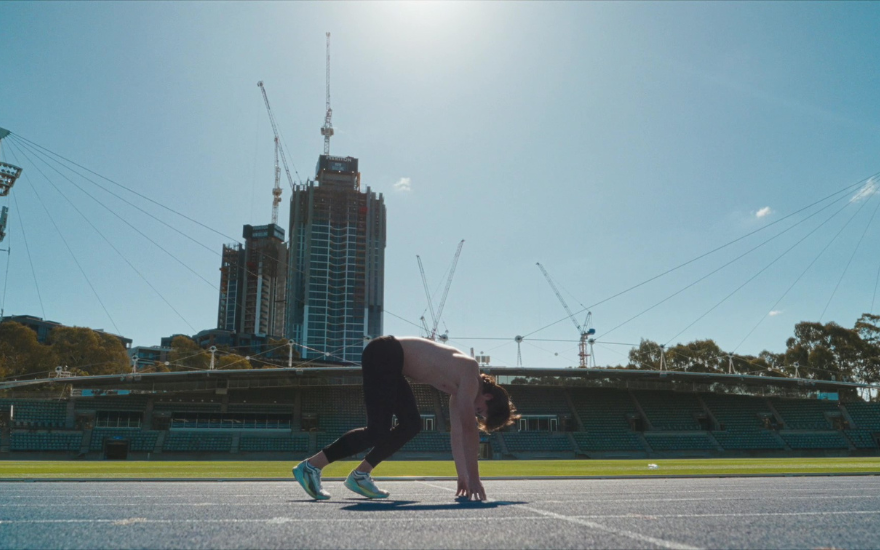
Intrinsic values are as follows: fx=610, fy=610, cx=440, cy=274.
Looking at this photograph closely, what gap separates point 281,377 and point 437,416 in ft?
50.2

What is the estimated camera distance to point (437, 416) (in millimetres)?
58656

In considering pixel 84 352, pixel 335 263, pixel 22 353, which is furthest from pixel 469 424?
pixel 335 263

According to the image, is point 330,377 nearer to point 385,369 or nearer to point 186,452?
point 186,452

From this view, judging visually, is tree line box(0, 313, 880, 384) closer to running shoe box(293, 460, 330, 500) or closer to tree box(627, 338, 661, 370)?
tree box(627, 338, 661, 370)

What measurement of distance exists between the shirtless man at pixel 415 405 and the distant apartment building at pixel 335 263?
155m

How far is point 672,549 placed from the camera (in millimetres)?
3010

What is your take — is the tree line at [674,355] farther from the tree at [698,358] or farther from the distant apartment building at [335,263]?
the distant apartment building at [335,263]

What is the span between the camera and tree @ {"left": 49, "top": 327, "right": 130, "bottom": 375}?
3051 inches

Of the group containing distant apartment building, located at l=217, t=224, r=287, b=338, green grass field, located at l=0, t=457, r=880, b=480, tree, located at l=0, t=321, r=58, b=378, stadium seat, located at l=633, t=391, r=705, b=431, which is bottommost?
green grass field, located at l=0, t=457, r=880, b=480

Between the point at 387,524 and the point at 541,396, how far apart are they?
59823 mm

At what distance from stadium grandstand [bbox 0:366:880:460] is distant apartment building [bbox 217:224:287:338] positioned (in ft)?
396

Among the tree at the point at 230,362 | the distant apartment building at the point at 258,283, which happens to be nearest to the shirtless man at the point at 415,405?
the tree at the point at 230,362

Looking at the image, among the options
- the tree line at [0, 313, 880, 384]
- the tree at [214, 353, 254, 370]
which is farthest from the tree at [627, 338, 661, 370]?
the tree at [214, 353, 254, 370]

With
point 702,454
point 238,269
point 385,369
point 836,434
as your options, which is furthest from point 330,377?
point 238,269
